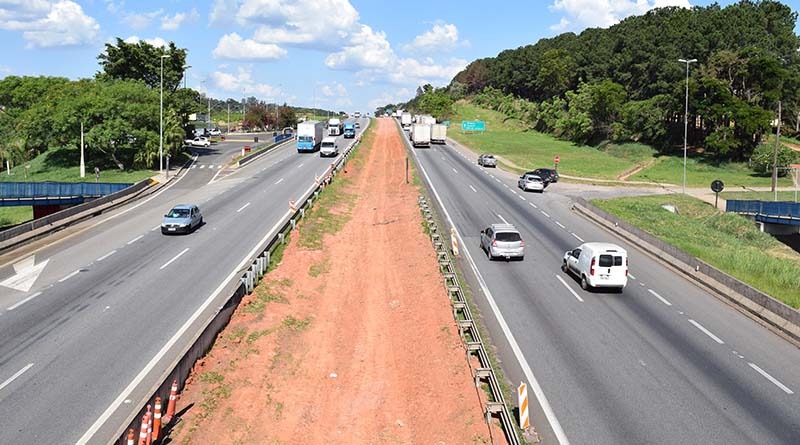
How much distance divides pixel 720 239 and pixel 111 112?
58.9 m

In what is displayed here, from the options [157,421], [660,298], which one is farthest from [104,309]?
[660,298]

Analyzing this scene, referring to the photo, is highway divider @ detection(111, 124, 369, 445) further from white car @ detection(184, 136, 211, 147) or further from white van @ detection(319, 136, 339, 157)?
white car @ detection(184, 136, 211, 147)

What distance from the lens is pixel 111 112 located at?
6519 centimetres

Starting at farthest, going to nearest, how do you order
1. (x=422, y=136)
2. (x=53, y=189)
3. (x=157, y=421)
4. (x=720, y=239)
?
(x=422, y=136), (x=53, y=189), (x=720, y=239), (x=157, y=421)

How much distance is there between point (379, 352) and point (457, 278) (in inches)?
251

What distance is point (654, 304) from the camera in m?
25.8

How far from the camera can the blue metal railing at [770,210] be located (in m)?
51.2

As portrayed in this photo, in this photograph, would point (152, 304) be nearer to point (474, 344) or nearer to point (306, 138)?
point (474, 344)

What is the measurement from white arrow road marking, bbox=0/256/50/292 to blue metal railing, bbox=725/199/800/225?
174 feet

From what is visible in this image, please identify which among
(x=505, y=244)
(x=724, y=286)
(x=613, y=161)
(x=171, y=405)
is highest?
(x=613, y=161)

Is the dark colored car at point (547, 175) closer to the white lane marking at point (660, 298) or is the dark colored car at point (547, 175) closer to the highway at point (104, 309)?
the highway at point (104, 309)

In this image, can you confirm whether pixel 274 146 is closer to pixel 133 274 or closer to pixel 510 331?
pixel 133 274

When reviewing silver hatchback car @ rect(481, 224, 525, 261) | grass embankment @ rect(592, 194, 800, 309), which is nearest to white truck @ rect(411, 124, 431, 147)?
grass embankment @ rect(592, 194, 800, 309)

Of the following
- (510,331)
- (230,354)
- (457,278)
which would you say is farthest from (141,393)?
(457,278)
